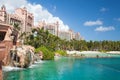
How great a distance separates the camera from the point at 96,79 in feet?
117

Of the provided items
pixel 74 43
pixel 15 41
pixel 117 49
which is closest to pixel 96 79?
pixel 15 41

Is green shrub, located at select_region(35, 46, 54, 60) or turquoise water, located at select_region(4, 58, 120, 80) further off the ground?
green shrub, located at select_region(35, 46, 54, 60)

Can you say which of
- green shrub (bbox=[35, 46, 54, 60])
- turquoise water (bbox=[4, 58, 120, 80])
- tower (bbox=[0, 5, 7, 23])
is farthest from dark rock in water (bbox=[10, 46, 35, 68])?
tower (bbox=[0, 5, 7, 23])

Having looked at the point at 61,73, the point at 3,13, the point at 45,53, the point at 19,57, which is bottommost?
the point at 61,73

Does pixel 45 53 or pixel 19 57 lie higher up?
pixel 45 53

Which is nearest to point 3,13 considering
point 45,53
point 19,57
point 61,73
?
point 45,53

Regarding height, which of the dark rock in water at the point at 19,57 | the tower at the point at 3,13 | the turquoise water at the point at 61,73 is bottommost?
the turquoise water at the point at 61,73

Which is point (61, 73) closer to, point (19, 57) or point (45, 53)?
point (19, 57)

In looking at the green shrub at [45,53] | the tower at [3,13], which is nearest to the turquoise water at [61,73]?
the green shrub at [45,53]

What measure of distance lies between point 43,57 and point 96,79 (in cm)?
Answer: 3628

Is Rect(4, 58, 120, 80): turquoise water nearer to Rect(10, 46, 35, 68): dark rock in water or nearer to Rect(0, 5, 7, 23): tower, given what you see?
Rect(10, 46, 35, 68): dark rock in water

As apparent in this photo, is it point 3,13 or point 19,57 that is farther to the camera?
point 3,13

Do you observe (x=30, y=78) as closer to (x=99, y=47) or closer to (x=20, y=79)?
(x=20, y=79)

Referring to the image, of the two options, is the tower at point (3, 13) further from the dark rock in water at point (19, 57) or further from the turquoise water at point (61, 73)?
the dark rock in water at point (19, 57)
